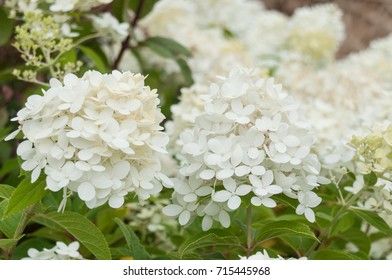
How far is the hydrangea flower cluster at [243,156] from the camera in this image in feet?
3.17

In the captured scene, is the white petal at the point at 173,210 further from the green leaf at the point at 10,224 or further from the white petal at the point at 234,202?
the green leaf at the point at 10,224

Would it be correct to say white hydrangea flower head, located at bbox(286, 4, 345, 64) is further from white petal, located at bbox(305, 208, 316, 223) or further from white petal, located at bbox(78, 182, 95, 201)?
white petal, located at bbox(78, 182, 95, 201)

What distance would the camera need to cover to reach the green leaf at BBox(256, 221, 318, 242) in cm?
97

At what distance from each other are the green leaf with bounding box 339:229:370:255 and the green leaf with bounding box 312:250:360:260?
0.59ft

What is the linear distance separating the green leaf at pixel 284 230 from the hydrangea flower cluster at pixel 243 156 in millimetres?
25

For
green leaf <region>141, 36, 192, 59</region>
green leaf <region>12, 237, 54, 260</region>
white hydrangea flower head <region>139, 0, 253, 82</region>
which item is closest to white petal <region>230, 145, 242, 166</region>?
green leaf <region>12, 237, 54, 260</region>

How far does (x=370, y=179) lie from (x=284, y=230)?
16 centimetres

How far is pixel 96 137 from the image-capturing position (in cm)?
89

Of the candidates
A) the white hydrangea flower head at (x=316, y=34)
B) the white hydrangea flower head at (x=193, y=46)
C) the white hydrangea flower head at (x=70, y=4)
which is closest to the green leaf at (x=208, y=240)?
the white hydrangea flower head at (x=70, y=4)

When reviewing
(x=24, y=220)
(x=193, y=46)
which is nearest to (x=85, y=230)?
(x=24, y=220)

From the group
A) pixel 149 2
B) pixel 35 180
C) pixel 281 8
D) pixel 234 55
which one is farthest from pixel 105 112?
pixel 281 8

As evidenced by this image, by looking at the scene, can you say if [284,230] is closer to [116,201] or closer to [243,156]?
[243,156]

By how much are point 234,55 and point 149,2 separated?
48 cm
